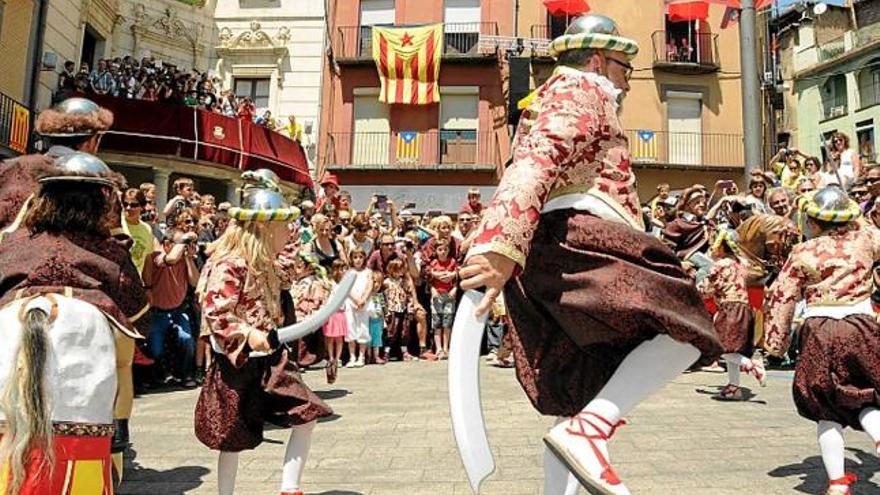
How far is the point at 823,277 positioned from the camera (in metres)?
4.09

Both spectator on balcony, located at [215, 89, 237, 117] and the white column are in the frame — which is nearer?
the white column

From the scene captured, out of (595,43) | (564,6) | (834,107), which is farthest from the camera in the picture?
(834,107)

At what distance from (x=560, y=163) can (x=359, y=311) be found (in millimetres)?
8410

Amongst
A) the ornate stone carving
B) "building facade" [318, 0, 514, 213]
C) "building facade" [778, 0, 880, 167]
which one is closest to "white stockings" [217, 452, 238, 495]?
"building facade" [318, 0, 514, 213]

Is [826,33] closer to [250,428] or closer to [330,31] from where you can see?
[330,31]

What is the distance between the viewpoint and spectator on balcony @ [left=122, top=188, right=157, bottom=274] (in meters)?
6.79

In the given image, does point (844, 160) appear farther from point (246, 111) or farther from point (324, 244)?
point (246, 111)

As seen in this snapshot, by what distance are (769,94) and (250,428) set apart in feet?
109

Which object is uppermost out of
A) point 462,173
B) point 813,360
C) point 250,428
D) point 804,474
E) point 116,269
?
point 462,173

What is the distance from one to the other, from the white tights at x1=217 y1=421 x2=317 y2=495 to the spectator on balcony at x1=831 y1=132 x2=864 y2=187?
1078 cm

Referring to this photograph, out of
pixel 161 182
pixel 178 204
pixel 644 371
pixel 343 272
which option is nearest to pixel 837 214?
pixel 644 371

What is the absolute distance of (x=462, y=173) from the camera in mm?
24734

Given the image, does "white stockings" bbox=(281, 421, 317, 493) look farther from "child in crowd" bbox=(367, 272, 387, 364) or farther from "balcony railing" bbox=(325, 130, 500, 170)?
"balcony railing" bbox=(325, 130, 500, 170)

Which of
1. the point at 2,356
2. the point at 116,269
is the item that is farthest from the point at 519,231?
the point at 2,356
